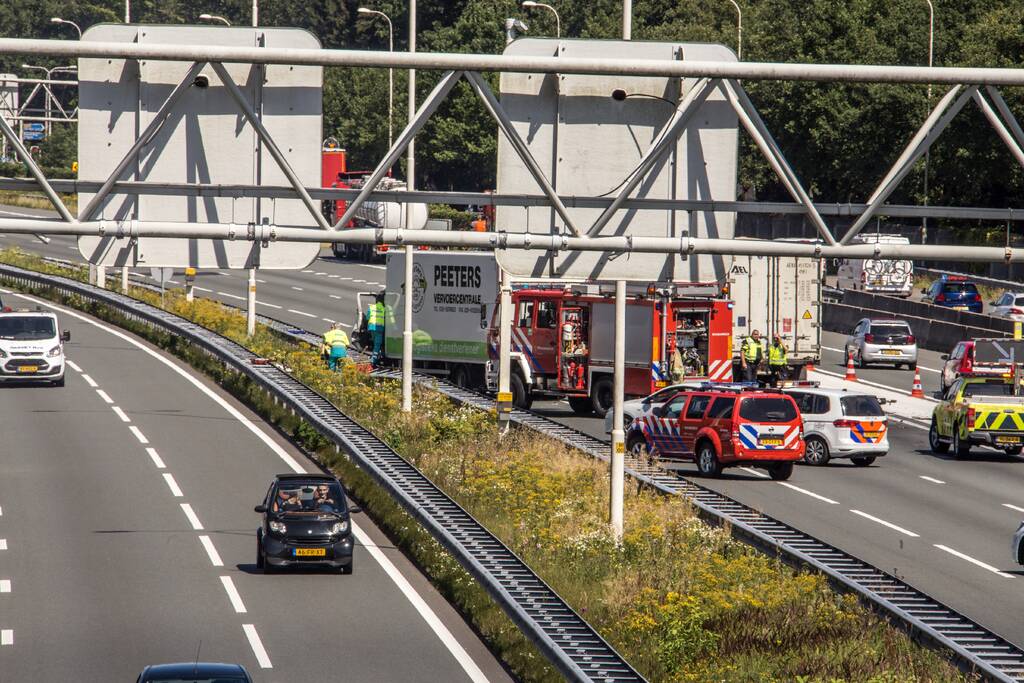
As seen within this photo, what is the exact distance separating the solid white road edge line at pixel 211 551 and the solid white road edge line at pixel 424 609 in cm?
246

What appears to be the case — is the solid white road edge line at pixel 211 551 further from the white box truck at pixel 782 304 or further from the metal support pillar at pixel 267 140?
the white box truck at pixel 782 304

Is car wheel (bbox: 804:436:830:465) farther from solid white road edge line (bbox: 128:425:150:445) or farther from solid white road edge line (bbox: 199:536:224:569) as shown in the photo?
solid white road edge line (bbox: 199:536:224:569)

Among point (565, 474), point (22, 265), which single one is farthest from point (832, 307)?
point (565, 474)

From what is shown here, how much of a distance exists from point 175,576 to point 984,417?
2040 cm

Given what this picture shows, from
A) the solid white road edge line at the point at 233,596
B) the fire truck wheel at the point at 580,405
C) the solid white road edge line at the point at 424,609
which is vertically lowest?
the solid white road edge line at the point at 424,609

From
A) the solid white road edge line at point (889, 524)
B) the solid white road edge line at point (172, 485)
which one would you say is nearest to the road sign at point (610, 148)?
the solid white road edge line at point (889, 524)

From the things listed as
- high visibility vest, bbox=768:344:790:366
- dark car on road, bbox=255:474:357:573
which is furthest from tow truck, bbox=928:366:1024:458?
dark car on road, bbox=255:474:357:573

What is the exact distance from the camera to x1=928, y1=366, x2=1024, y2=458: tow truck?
36.1 m

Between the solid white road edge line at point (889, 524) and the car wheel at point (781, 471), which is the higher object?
the car wheel at point (781, 471)

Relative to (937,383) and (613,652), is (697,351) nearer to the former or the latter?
(937,383)

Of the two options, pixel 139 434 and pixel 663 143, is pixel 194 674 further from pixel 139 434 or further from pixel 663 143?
pixel 139 434

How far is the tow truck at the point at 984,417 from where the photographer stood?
118 feet

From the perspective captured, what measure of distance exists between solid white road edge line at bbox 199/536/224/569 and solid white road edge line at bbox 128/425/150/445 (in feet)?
31.8

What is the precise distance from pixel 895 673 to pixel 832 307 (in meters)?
52.1
